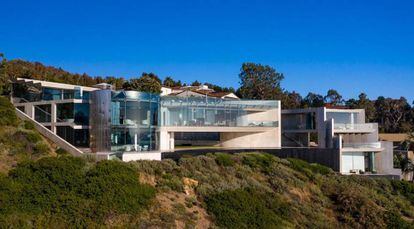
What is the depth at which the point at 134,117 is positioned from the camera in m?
31.4

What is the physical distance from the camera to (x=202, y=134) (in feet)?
168

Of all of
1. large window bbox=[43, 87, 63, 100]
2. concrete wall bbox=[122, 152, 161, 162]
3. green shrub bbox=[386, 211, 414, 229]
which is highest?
large window bbox=[43, 87, 63, 100]

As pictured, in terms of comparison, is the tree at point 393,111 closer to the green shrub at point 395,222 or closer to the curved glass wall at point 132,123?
the green shrub at point 395,222

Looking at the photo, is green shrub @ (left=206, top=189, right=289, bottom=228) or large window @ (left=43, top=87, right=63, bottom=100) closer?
green shrub @ (left=206, top=189, right=289, bottom=228)

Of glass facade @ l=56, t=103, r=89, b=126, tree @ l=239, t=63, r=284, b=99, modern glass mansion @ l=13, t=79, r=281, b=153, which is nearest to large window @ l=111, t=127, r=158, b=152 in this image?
modern glass mansion @ l=13, t=79, r=281, b=153

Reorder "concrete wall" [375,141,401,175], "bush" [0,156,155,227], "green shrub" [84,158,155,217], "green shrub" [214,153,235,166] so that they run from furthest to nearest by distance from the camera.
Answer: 1. "concrete wall" [375,141,401,175]
2. "green shrub" [214,153,235,166]
3. "green shrub" [84,158,155,217]
4. "bush" [0,156,155,227]

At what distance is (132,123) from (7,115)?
29.0 ft

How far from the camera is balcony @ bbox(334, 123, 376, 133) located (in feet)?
153

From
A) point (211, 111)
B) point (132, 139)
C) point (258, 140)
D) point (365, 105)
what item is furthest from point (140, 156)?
point (365, 105)

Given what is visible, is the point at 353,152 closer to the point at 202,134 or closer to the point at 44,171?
the point at 202,134

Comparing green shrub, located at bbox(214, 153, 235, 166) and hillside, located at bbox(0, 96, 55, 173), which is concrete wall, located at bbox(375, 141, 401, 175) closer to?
green shrub, located at bbox(214, 153, 235, 166)

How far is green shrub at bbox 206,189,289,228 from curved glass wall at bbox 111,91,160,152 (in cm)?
844

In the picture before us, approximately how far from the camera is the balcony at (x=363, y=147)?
42.2 m

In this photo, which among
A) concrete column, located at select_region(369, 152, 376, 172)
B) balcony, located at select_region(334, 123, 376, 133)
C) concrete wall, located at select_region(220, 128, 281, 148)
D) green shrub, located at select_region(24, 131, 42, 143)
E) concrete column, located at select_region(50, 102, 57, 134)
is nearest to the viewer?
green shrub, located at select_region(24, 131, 42, 143)
